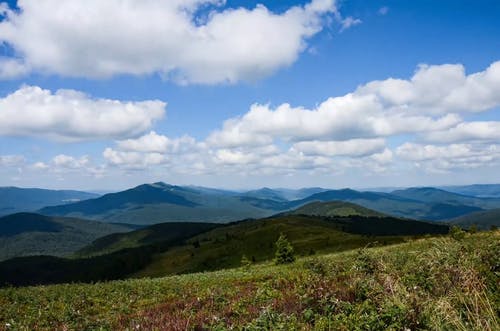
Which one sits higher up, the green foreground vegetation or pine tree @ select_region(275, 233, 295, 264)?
the green foreground vegetation

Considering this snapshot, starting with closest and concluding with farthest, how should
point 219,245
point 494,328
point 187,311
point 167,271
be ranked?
point 494,328
point 187,311
point 167,271
point 219,245

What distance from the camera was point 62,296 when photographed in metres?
21.7

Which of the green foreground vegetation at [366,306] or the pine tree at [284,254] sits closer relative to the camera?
the green foreground vegetation at [366,306]

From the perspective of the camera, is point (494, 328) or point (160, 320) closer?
point (494, 328)

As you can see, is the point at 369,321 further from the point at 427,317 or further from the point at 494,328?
the point at 494,328

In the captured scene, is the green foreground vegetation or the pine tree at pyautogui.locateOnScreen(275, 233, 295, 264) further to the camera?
the pine tree at pyautogui.locateOnScreen(275, 233, 295, 264)

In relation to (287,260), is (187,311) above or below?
above

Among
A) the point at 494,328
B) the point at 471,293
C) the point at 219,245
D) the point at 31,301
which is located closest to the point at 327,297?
the point at 471,293

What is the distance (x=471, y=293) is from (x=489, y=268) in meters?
2.56

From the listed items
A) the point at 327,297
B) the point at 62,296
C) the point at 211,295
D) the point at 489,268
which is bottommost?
the point at 62,296

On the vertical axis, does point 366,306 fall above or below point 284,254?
above

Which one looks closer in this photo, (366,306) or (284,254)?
(366,306)

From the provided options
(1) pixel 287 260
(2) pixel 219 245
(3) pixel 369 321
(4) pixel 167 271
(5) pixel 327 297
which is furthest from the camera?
(2) pixel 219 245

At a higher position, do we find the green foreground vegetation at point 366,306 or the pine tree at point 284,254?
the green foreground vegetation at point 366,306
